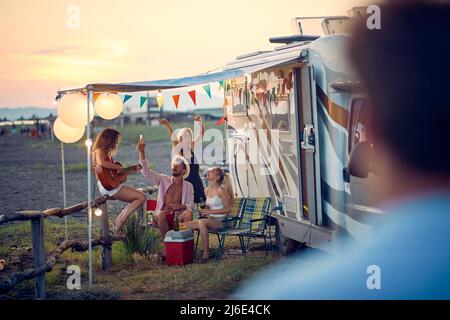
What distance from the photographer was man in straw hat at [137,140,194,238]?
338 inches

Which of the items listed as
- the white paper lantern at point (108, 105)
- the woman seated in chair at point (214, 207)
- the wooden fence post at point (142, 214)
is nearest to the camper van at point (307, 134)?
the woman seated in chair at point (214, 207)

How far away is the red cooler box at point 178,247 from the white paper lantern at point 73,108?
1.78m

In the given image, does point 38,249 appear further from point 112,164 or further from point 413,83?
point 413,83

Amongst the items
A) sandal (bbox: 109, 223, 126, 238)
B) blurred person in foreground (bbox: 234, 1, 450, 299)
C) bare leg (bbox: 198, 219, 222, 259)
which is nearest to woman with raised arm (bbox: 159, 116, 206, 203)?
bare leg (bbox: 198, 219, 222, 259)

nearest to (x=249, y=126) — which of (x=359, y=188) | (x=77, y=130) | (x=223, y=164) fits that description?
(x=223, y=164)

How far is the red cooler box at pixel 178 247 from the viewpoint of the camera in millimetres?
7973

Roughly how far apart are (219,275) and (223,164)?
147 inches

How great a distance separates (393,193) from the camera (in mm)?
5961

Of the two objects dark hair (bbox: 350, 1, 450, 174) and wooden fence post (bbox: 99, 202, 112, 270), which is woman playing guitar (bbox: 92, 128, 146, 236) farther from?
dark hair (bbox: 350, 1, 450, 174)

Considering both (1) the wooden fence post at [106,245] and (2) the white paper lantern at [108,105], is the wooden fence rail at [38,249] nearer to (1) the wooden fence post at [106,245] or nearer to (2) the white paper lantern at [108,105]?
(1) the wooden fence post at [106,245]

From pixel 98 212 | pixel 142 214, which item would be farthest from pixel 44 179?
pixel 98 212

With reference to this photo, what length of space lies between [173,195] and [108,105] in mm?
1574

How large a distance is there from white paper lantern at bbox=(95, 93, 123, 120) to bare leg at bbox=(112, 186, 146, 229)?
1.20m
